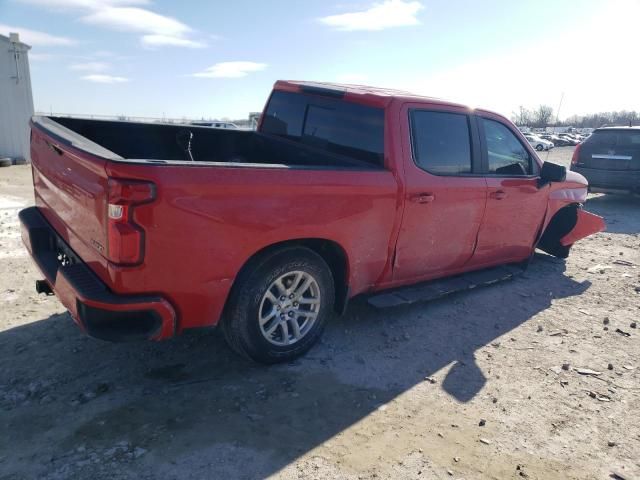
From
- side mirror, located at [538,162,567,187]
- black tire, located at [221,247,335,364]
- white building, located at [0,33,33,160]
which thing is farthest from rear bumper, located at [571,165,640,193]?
white building, located at [0,33,33,160]

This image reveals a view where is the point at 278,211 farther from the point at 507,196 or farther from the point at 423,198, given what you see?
the point at 507,196

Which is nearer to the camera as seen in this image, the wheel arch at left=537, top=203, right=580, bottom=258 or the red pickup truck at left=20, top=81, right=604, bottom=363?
the red pickup truck at left=20, top=81, right=604, bottom=363

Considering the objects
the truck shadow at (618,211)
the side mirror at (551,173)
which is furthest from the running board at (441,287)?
the truck shadow at (618,211)

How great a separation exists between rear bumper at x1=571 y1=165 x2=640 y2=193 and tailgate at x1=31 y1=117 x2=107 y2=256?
10263 millimetres

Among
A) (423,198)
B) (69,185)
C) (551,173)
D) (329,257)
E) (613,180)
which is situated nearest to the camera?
(69,185)

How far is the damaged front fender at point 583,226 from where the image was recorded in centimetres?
605

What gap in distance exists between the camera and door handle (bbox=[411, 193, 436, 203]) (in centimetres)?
385

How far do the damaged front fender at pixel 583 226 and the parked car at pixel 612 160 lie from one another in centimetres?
474

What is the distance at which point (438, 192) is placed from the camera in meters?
4.02

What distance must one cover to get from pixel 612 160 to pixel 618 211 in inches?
42.6

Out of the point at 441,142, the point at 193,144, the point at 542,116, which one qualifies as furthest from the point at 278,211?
the point at 542,116

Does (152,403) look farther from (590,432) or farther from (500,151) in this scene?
(500,151)

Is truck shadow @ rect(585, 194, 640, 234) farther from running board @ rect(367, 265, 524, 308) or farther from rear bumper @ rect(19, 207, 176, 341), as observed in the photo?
rear bumper @ rect(19, 207, 176, 341)

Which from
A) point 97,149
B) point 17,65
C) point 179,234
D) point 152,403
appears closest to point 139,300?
point 179,234
